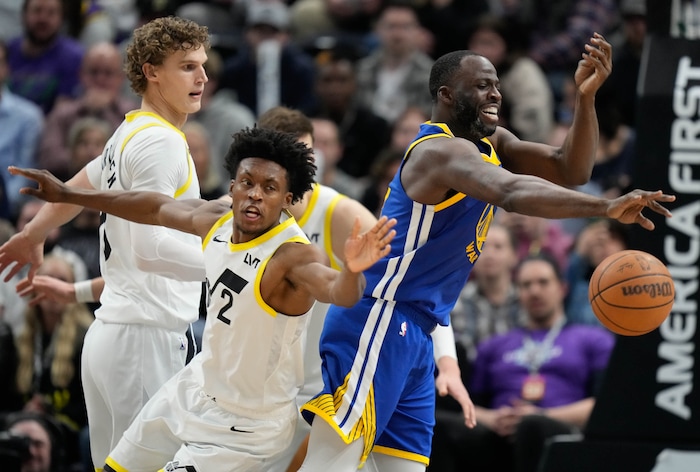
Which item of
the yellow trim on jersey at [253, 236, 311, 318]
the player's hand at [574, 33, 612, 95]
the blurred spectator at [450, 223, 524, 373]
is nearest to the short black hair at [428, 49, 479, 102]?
the player's hand at [574, 33, 612, 95]

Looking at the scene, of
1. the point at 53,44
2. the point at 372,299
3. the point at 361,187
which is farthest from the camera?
the point at 53,44

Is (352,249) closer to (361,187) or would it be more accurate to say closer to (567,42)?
(361,187)

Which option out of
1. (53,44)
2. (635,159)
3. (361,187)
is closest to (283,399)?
(635,159)

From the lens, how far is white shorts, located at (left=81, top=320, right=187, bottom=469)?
18.4ft

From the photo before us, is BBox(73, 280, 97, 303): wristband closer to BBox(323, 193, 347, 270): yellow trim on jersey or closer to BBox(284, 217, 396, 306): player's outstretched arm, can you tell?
BBox(323, 193, 347, 270): yellow trim on jersey

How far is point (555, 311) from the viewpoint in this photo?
8.46m

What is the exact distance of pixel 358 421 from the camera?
5.15m

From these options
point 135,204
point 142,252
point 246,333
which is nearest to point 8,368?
point 142,252

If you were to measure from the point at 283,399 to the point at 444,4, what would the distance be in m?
7.74

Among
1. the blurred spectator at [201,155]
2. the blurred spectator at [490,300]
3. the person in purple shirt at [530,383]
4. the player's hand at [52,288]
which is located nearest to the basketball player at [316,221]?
the player's hand at [52,288]

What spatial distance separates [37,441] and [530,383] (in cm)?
332

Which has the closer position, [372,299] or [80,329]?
[372,299]

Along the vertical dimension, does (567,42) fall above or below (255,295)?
above

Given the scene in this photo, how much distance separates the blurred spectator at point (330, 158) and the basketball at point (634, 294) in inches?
173
